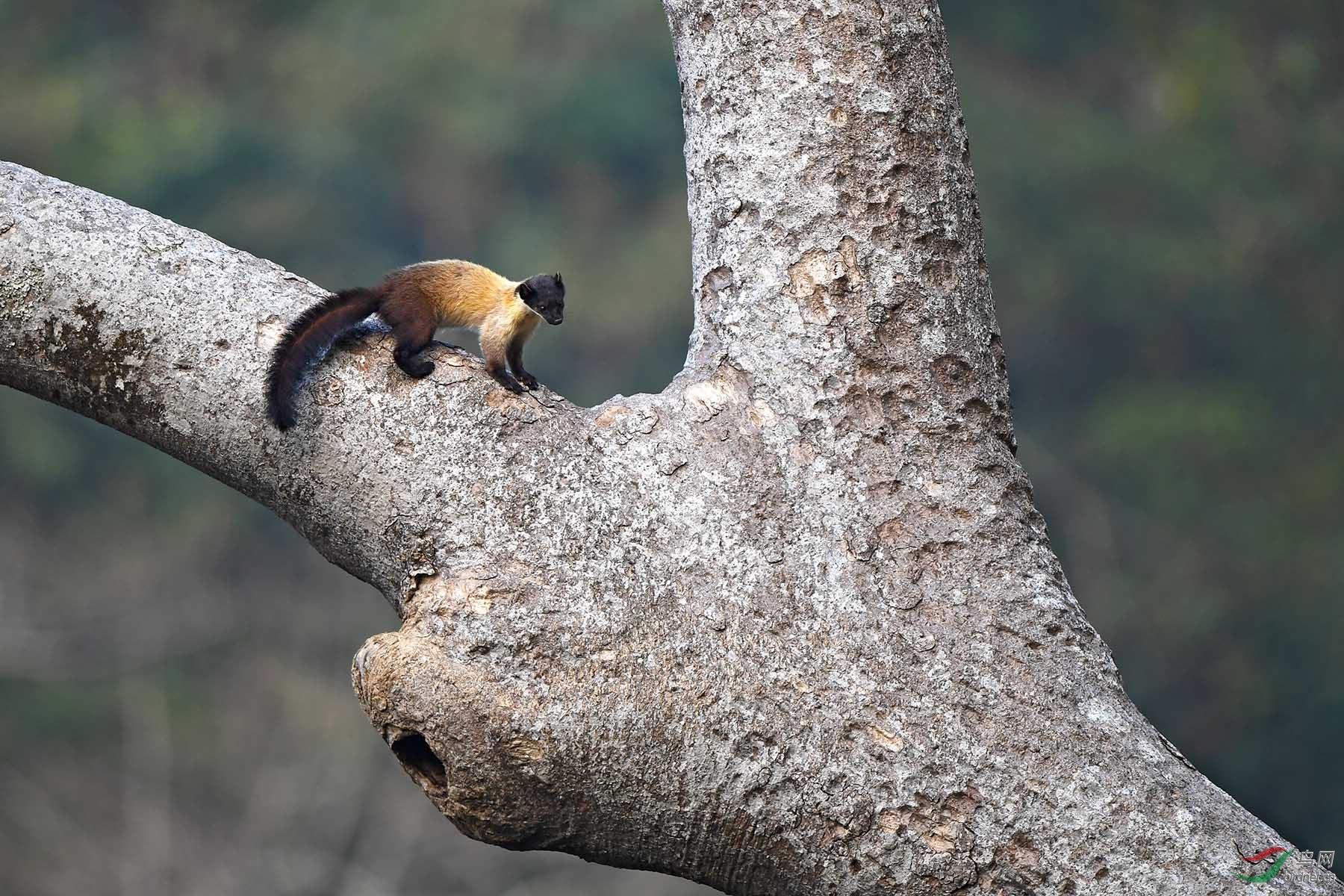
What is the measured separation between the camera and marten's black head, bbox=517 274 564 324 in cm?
276

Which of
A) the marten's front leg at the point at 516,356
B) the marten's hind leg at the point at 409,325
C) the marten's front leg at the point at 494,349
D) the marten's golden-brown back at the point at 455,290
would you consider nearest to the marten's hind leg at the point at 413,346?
the marten's hind leg at the point at 409,325

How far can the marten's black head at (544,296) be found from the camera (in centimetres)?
276

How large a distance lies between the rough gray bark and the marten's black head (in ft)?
1.82

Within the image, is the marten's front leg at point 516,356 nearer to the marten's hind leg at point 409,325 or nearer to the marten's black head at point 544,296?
the marten's black head at point 544,296

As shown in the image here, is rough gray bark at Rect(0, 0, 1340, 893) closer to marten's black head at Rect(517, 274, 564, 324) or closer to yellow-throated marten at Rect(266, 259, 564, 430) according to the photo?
yellow-throated marten at Rect(266, 259, 564, 430)

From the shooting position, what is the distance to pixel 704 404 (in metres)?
2.19

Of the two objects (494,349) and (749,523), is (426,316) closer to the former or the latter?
(494,349)

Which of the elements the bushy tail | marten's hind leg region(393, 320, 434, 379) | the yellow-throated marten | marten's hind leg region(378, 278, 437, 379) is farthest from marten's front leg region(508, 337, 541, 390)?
the bushy tail

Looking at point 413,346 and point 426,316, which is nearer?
point 413,346

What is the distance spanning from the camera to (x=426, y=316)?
2273 millimetres

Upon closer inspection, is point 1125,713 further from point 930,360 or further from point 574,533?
point 574,533

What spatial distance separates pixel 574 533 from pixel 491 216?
13.9m

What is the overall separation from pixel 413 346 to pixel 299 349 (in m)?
0.21

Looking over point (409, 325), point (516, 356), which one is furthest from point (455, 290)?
point (409, 325)
